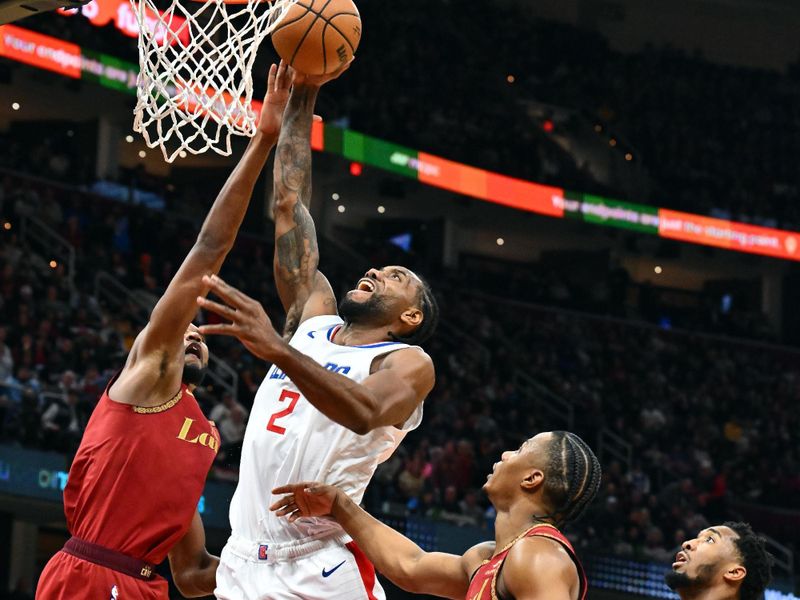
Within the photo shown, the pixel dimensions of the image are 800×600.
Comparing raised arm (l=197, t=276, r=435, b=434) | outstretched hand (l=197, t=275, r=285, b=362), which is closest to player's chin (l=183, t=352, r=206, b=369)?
raised arm (l=197, t=276, r=435, b=434)

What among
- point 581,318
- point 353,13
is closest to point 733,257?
point 581,318

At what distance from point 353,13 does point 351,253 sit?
1657 centimetres

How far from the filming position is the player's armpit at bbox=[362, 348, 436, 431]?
12.2ft

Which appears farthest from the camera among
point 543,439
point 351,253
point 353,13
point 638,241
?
point 638,241

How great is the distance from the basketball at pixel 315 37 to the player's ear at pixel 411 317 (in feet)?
3.25

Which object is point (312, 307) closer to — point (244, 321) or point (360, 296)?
point (360, 296)

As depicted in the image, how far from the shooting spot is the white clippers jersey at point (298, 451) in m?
3.92

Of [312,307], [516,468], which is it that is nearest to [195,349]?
[312,307]

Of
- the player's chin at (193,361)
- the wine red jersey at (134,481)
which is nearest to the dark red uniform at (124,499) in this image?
the wine red jersey at (134,481)

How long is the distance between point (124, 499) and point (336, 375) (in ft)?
3.50

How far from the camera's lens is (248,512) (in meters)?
3.97

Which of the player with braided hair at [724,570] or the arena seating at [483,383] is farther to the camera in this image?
the arena seating at [483,383]

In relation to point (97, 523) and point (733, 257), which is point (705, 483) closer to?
point (733, 257)

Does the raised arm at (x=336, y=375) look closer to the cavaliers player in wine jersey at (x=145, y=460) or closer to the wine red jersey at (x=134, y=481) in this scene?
the cavaliers player in wine jersey at (x=145, y=460)
